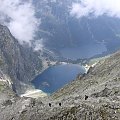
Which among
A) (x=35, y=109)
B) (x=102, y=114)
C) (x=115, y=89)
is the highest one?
(x=115, y=89)

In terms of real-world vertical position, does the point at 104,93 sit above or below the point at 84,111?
above

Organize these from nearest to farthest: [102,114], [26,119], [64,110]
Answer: [102,114]
[64,110]
[26,119]

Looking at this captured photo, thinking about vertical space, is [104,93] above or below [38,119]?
above

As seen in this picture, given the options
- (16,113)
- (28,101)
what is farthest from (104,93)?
(16,113)

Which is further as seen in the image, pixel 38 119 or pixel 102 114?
pixel 38 119

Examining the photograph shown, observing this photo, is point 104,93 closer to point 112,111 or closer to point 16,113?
point 16,113

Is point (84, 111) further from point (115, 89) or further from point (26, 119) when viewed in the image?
point (115, 89)

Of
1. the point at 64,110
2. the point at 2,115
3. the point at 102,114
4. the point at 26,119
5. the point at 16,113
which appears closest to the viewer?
the point at 102,114

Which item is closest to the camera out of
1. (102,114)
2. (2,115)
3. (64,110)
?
(102,114)

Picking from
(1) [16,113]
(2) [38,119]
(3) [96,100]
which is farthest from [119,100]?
(1) [16,113]
